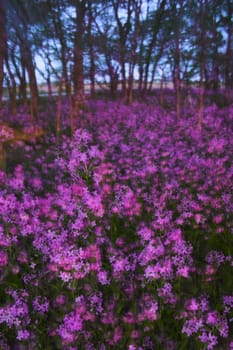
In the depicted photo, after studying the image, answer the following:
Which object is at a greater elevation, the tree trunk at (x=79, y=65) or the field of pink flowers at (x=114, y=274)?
the tree trunk at (x=79, y=65)

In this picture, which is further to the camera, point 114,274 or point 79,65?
point 79,65

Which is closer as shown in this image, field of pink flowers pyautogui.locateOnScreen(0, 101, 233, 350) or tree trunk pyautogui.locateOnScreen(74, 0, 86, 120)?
field of pink flowers pyautogui.locateOnScreen(0, 101, 233, 350)

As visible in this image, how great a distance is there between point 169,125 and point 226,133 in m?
2.62

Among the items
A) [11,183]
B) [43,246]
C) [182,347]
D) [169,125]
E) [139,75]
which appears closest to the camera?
[182,347]

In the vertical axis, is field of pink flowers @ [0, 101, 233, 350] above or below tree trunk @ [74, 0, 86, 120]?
below

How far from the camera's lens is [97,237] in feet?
15.5

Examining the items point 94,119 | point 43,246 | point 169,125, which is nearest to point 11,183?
point 43,246

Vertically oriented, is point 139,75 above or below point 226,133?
above

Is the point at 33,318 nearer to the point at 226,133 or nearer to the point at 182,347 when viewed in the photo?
the point at 182,347

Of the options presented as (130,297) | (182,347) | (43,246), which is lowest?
(182,347)

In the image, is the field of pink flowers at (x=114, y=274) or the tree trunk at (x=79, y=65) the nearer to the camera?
the field of pink flowers at (x=114, y=274)

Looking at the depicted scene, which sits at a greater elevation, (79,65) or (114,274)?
(79,65)

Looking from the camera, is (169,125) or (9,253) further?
(169,125)

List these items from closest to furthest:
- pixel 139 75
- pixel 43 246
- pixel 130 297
Answer: pixel 130 297 < pixel 43 246 < pixel 139 75
